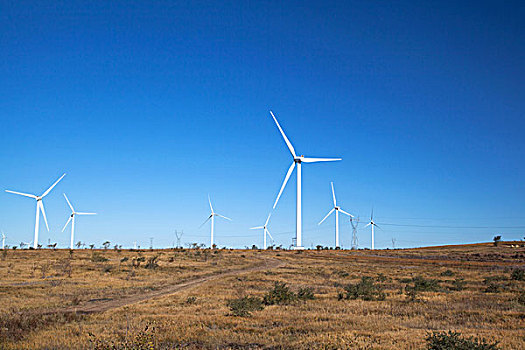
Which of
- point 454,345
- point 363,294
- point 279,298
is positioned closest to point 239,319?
point 279,298

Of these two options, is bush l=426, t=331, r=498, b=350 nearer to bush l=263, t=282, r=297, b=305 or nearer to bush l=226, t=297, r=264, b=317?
bush l=226, t=297, r=264, b=317

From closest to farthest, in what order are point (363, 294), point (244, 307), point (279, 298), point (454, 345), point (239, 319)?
point (454, 345) < point (239, 319) < point (244, 307) < point (279, 298) < point (363, 294)

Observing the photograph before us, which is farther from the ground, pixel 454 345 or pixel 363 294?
pixel 454 345

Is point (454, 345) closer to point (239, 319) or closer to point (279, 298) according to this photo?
point (239, 319)

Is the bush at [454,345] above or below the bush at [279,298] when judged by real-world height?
above

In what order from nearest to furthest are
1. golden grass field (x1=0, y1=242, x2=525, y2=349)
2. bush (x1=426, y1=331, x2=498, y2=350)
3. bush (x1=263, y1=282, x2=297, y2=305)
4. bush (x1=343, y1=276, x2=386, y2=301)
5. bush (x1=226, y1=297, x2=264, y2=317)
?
bush (x1=426, y1=331, x2=498, y2=350), golden grass field (x1=0, y1=242, x2=525, y2=349), bush (x1=226, y1=297, x2=264, y2=317), bush (x1=263, y1=282, x2=297, y2=305), bush (x1=343, y1=276, x2=386, y2=301)

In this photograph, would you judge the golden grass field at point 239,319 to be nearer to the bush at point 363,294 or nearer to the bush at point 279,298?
the bush at point 363,294

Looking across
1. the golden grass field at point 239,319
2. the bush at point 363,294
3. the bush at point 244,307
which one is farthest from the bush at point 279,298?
the bush at point 363,294

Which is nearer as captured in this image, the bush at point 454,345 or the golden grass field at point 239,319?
the bush at point 454,345

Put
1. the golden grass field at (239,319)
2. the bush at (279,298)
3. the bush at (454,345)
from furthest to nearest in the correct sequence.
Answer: the bush at (279,298)
the golden grass field at (239,319)
the bush at (454,345)

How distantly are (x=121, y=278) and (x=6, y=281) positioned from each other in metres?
10.1

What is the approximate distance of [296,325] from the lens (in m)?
18.5

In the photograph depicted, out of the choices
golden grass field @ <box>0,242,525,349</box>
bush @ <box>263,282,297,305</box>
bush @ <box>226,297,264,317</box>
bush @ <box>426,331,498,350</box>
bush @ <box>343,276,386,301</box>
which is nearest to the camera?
bush @ <box>426,331,498,350</box>

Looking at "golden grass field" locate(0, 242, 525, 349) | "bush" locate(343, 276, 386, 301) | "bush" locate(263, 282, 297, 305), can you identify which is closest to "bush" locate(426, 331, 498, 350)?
"golden grass field" locate(0, 242, 525, 349)
